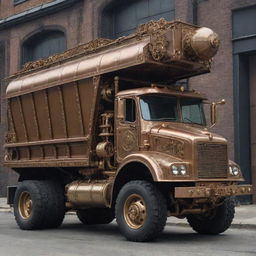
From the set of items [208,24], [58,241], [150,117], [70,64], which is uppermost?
[208,24]

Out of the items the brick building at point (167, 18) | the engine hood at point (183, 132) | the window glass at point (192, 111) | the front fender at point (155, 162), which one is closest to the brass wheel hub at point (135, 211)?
the front fender at point (155, 162)

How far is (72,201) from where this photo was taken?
507 inches

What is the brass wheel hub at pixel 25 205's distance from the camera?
546 inches

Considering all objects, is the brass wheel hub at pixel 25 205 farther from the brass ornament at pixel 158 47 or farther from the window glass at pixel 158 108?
the brass ornament at pixel 158 47

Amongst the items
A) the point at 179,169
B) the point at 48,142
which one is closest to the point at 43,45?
the point at 48,142

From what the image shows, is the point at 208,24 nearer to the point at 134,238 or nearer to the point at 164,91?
the point at 164,91

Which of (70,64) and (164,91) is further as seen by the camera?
(70,64)

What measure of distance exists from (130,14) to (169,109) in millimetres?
13133

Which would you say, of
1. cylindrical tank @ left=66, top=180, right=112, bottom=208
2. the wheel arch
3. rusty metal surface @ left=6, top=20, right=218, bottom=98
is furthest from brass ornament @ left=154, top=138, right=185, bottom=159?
rusty metal surface @ left=6, top=20, right=218, bottom=98

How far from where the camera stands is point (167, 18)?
2233 centimetres

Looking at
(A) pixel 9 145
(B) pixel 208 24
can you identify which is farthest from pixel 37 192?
(B) pixel 208 24

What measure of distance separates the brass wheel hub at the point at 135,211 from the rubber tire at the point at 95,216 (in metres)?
3.38

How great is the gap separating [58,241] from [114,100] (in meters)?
3.24

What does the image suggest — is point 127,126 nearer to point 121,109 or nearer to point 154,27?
point 121,109
